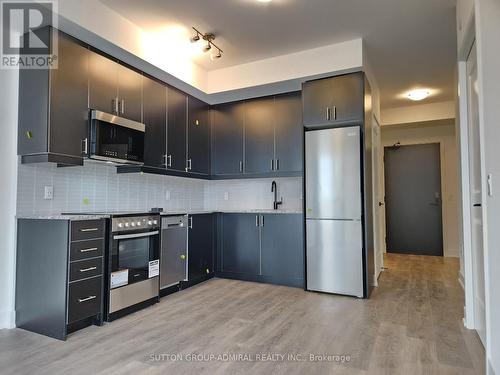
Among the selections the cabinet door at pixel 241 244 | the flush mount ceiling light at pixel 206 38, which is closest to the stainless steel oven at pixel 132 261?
the cabinet door at pixel 241 244

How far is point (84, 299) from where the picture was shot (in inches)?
98.5

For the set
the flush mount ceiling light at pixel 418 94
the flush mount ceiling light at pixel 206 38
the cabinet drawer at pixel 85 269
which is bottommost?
the cabinet drawer at pixel 85 269

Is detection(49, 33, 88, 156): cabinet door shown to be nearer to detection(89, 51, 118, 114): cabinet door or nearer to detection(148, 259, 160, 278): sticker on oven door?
detection(89, 51, 118, 114): cabinet door

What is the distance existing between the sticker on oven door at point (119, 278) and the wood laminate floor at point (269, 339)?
305 mm

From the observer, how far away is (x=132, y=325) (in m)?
2.62

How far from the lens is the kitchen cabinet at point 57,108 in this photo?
99.8 inches

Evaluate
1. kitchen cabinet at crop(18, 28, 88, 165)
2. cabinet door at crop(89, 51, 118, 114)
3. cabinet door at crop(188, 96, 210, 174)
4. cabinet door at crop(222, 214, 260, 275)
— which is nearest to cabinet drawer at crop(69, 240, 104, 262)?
kitchen cabinet at crop(18, 28, 88, 165)

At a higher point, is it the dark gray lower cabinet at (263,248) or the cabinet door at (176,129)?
the cabinet door at (176,129)

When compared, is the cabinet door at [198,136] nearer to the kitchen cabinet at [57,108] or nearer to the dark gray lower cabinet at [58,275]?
the kitchen cabinet at [57,108]

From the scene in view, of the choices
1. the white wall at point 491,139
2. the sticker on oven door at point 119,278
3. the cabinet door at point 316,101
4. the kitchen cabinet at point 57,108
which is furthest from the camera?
the cabinet door at point 316,101

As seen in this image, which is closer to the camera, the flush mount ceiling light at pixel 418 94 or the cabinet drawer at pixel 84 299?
the cabinet drawer at pixel 84 299

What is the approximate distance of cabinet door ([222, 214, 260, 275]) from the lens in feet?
13.3

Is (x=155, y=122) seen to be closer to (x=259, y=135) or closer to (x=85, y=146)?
(x=85, y=146)

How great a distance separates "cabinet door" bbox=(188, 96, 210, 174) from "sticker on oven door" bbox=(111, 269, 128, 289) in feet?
5.51
